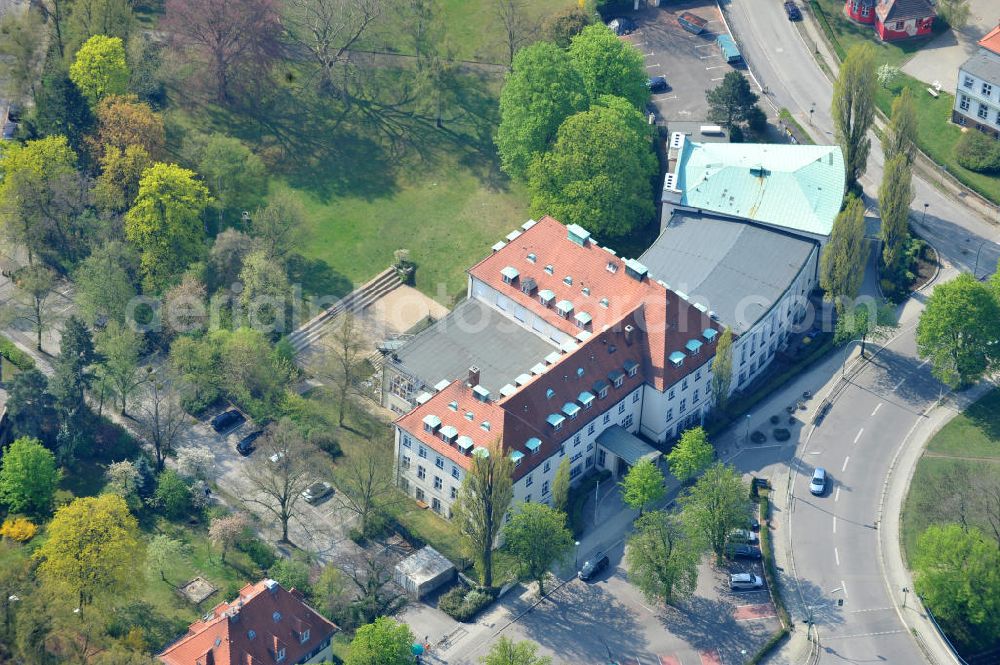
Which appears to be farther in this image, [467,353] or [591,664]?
[467,353]

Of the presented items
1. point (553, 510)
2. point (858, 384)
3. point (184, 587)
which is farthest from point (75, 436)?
point (858, 384)

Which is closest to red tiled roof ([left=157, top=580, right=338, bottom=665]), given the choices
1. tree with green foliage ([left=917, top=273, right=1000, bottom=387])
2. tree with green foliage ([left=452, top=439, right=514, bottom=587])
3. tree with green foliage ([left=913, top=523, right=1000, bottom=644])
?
tree with green foliage ([left=452, top=439, right=514, bottom=587])

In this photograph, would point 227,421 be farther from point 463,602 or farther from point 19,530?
point 463,602

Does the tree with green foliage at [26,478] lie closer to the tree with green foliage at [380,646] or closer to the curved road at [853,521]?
the tree with green foliage at [380,646]

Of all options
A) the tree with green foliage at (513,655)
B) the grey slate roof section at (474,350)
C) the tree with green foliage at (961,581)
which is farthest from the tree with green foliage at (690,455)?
the tree with green foliage at (513,655)

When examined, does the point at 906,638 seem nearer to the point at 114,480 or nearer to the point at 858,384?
the point at 858,384
